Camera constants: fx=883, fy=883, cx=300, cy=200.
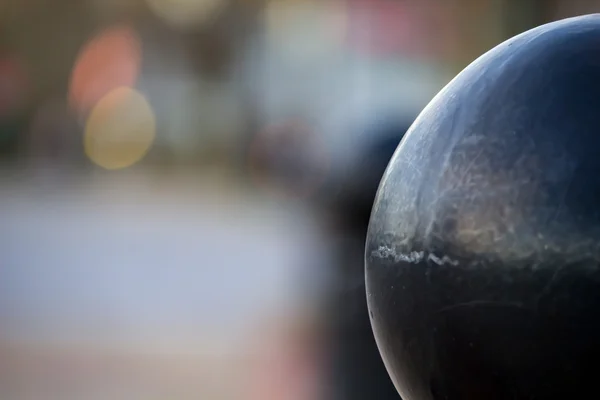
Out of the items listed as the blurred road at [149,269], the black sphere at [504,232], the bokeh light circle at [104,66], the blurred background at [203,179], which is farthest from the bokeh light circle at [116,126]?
the black sphere at [504,232]

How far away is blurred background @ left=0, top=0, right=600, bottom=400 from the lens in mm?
5762

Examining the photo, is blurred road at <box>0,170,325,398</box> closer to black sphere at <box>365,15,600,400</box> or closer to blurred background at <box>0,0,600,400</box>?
blurred background at <box>0,0,600,400</box>

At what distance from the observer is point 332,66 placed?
16.2m

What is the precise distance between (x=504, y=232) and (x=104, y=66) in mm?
17408

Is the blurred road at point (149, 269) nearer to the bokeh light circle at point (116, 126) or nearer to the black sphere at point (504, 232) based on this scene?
the bokeh light circle at point (116, 126)

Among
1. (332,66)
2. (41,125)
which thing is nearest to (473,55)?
(332,66)

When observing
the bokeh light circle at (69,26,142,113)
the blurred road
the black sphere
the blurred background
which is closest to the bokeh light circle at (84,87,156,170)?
the blurred background

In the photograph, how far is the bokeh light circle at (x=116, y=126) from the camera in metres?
17.9

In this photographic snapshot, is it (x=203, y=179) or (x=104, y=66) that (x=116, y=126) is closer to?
(x=104, y=66)

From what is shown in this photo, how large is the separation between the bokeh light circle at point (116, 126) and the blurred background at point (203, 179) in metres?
0.04

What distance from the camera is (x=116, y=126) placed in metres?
18.0

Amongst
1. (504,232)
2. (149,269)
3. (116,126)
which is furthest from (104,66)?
(504,232)

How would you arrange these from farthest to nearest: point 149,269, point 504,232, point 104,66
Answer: point 104,66 → point 149,269 → point 504,232

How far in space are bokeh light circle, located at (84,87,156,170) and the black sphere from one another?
16870 mm
